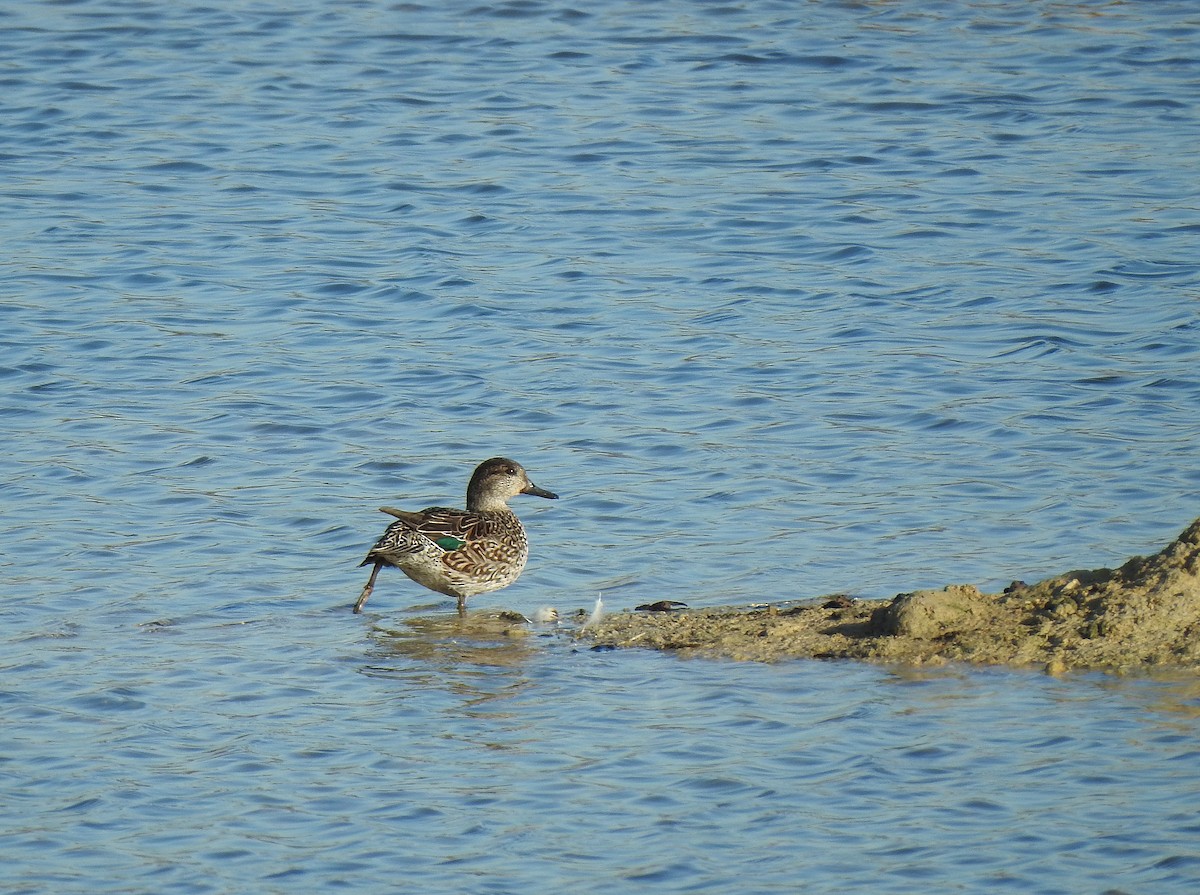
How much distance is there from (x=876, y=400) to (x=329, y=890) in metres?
7.07

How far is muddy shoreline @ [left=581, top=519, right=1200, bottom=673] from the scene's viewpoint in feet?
26.3

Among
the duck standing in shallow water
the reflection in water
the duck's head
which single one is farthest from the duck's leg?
the duck's head

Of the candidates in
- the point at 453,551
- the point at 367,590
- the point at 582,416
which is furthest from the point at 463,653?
the point at 582,416

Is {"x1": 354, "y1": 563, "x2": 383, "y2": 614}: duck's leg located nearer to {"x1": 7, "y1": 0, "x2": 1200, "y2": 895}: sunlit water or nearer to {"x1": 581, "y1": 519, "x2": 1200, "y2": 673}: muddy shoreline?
{"x1": 7, "y1": 0, "x2": 1200, "y2": 895}: sunlit water

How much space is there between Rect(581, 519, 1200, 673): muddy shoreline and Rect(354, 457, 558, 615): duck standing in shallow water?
978 mm

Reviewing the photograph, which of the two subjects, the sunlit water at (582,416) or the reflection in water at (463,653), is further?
the reflection in water at (463,653)

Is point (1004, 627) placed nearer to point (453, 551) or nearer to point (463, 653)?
point (463, 653)

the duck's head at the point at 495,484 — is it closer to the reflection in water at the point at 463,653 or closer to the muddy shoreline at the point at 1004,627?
the reflection in water at the point at 463,653

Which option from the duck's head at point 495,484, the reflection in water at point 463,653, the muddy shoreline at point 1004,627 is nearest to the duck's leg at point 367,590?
the reflection in water at point 463,653

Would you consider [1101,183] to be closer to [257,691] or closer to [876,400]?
[876,400]

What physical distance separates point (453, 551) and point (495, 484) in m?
1.01

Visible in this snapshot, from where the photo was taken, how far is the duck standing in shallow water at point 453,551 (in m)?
9.63

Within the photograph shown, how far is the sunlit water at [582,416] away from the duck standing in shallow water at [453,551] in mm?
260

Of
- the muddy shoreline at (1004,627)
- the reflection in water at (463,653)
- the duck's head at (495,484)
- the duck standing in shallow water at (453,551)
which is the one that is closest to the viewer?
the muddy shoreline at (1004,627)
